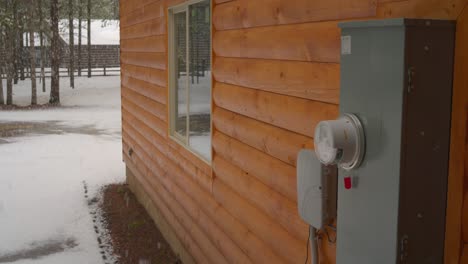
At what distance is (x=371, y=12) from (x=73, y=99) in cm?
2687

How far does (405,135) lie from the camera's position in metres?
1.71

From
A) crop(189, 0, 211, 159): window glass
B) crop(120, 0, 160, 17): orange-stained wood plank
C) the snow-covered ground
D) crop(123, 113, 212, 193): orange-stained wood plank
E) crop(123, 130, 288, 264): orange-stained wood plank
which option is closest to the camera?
crop(123, 130, 288, 264): orange-stained wood plank

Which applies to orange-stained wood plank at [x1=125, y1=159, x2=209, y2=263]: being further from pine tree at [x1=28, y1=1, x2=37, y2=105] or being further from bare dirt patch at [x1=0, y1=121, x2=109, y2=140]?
pine tree at [x1=28, y1=1, x2=37, y2=105]

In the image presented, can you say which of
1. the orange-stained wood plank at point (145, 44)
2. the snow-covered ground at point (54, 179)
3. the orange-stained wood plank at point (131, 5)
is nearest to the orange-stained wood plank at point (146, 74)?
the orange-stained wood plank at point (145, 44)

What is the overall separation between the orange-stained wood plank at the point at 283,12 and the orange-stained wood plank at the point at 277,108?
42 cm

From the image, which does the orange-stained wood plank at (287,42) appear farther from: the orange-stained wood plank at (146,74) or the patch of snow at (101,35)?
the patch of snow at (101,35)

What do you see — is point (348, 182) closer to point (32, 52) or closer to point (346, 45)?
point (346, 45)

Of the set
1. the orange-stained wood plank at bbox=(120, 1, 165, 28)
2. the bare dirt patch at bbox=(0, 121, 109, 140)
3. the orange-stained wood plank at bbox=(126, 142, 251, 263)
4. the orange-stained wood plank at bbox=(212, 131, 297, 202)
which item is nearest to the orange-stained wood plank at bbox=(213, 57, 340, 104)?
the orange-stained wood plank at bbox=(212, 131, 297, 202)

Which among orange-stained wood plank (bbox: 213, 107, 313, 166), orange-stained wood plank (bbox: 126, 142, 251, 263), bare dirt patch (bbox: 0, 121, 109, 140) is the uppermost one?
orange-stained wood plank (bbox: 213, 107, 313, 166)

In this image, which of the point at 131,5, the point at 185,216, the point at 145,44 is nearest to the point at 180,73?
the point at 185,216

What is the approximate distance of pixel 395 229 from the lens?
5.81 feet

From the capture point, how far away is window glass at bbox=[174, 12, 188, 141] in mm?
5824

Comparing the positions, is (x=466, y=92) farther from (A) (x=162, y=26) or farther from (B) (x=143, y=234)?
(B) (x=143, y=234)

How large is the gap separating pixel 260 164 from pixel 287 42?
0.86 metres
